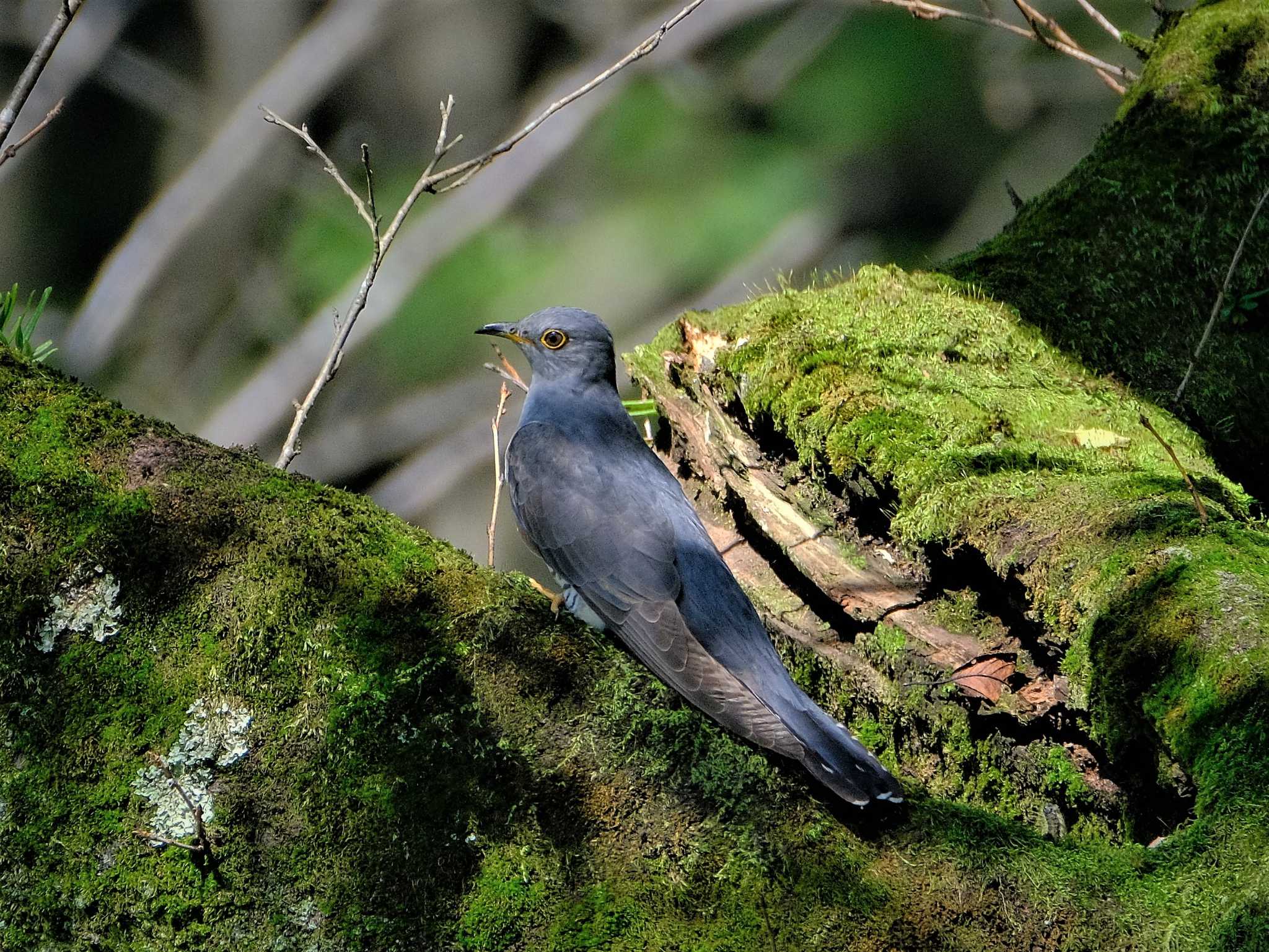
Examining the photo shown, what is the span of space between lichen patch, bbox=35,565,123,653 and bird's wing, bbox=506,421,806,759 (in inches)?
53.9

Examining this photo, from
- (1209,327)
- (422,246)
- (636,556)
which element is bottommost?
(1209,327)

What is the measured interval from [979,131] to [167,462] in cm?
1254

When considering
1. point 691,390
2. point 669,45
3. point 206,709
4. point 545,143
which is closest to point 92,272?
point 545,143

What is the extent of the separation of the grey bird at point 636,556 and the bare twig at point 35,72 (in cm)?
204

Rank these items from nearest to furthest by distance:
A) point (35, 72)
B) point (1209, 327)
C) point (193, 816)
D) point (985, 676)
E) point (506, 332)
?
point (193, 816) < point (35, 72) < point (985, 676) < point (1209, 327) < point (506, 332)

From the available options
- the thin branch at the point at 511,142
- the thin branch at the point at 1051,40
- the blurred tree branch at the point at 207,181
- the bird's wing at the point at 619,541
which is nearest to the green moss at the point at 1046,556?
the bird's wing at the point at 619,541

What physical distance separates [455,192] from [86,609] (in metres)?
9.78

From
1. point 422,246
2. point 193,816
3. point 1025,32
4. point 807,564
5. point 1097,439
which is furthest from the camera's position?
point 422,246

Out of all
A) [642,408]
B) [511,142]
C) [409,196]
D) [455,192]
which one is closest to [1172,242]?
[642,408]

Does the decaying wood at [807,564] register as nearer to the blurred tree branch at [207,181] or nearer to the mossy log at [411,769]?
the mossy log at [411,769]

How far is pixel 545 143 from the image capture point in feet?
39.3

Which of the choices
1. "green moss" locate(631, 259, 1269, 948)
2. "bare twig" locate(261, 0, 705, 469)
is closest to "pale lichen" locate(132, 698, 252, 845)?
"green moss" locate(631, 259, 1269, 948)

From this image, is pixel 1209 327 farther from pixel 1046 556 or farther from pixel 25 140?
pixel 25 140

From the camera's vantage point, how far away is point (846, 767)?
2.34 meters
